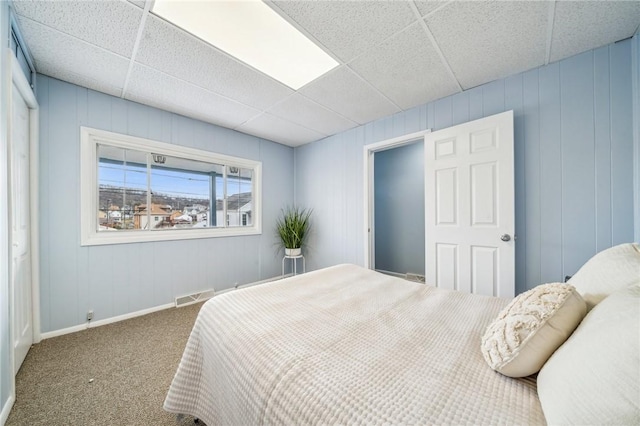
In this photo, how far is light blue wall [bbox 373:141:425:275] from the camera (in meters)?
4.05

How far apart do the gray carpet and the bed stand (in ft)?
1.45

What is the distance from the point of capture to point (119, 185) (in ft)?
8.63

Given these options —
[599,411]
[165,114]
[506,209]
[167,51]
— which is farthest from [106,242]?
[506,209]

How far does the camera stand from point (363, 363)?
819mm

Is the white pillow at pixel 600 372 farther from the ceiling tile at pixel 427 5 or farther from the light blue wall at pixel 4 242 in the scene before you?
the light blue wall at pixel 4 242

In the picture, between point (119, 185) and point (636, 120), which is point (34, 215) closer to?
point (119, 185)

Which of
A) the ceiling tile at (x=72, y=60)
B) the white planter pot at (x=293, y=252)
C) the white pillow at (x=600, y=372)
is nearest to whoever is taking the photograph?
the white pillow at (x=600, y=372)

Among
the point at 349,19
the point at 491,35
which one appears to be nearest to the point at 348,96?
the point at 349,19

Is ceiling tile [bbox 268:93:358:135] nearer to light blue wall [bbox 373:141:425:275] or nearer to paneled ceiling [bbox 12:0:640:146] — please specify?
paneled ceiling [bbox 12:0:640:146]

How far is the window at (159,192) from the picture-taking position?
7.98 feet

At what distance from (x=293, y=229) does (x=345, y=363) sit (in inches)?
121

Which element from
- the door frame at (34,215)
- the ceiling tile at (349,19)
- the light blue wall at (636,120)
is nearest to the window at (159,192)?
the door frame at (34,215)

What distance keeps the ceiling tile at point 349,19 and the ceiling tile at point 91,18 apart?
3.21ft

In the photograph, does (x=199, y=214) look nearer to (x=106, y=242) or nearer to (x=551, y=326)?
(x=106, y=242)
